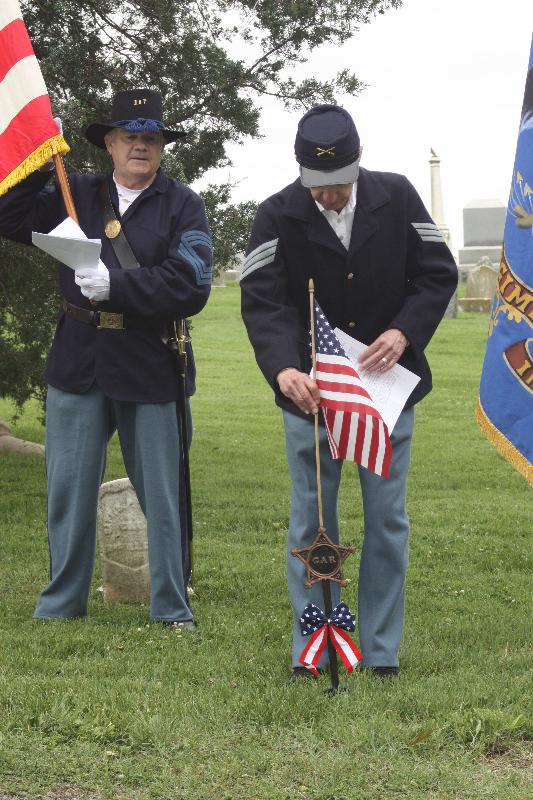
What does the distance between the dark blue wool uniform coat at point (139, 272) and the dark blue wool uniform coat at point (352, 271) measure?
0.75 meters

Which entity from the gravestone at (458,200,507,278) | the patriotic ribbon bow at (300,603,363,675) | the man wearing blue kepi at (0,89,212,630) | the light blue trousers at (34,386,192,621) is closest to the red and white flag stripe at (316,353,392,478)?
the patriotic ribbon bow at (300,603,363,675)

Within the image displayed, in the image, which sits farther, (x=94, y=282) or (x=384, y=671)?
(x=94, y=282)

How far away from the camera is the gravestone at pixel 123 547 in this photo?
6.99 metres

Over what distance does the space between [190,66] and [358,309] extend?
5304mm

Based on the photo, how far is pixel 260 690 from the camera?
516 cm

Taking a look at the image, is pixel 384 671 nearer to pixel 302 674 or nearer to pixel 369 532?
pixel 302 674

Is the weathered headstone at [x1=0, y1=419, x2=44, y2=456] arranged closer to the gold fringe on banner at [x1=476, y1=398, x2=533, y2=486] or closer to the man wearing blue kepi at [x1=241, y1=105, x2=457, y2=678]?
the gold fringe on banner at [x1=476, y1=398, x2=533, y2=486]

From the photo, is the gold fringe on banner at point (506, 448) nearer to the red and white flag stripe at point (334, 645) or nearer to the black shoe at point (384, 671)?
the black shoe at point (384, 671)

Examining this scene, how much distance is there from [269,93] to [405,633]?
5472 millimetres

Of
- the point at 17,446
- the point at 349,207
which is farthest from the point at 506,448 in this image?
the point at 17,446

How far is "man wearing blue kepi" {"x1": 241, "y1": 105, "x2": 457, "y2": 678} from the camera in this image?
5.40 meters

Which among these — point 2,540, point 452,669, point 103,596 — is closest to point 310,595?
point 452,669

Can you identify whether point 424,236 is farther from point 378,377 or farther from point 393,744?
point 393,744

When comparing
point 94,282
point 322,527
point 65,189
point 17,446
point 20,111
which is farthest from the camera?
point 17,446
